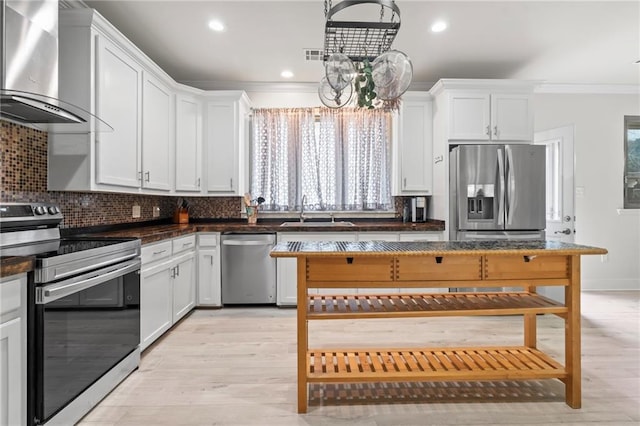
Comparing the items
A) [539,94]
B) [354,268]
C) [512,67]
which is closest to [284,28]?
[354,268]

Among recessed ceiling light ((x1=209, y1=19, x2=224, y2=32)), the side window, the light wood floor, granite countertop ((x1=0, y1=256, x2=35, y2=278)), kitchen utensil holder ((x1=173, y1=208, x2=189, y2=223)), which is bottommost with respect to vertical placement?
the light wood floor

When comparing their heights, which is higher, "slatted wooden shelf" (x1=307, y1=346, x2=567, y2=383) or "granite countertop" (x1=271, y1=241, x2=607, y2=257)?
"granite countertop" (x1=271, y1=241, x2=607, y2=257)

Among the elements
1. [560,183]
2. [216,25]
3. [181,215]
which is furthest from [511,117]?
[181,215]

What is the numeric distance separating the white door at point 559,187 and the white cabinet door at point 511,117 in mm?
465

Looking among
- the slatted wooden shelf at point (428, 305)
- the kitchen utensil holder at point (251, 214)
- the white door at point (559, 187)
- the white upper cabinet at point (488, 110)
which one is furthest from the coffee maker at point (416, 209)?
the slatted wooden shelf at point (428, 305)

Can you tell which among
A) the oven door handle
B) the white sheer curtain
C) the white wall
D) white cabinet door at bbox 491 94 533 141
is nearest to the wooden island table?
the oven door handle

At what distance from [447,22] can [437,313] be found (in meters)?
2.42

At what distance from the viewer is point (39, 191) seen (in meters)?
2.38

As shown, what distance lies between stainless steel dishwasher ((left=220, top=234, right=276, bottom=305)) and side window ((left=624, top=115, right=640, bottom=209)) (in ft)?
14.9

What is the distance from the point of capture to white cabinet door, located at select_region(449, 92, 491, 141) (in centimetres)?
376

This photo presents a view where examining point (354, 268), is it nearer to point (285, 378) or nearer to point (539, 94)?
point (285, 378)

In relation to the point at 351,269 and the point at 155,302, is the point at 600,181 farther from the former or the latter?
the point at 155,302

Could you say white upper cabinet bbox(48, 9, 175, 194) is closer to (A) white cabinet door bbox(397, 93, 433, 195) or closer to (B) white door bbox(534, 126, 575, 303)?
(A) white cabinet door bbox(397, 93, 433, 195)

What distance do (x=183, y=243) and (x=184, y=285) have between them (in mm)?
421
